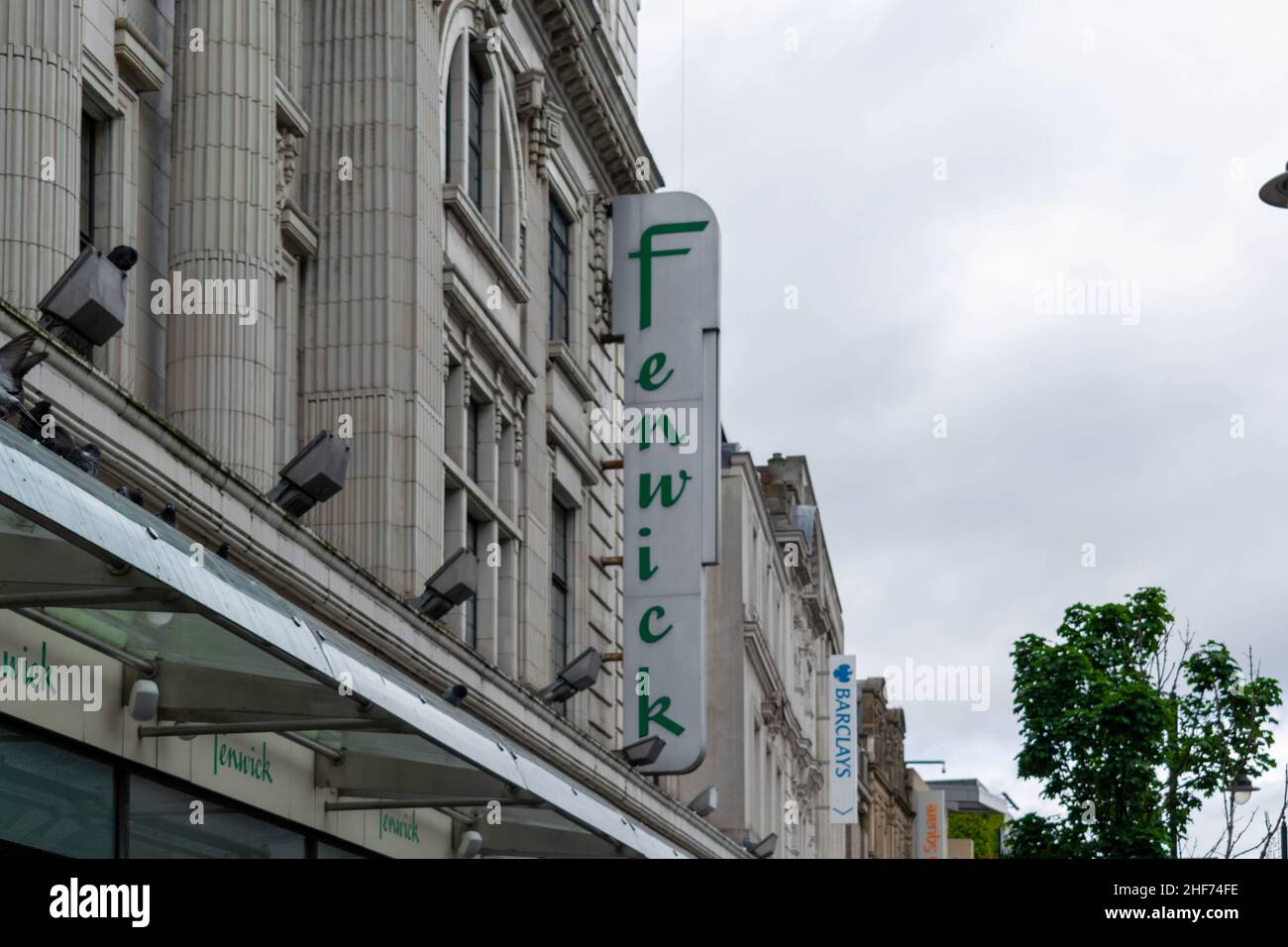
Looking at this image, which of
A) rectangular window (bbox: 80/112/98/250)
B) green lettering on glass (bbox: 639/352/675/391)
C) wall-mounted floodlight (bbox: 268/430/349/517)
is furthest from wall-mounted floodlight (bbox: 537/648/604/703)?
rectangular window (bbox: 80/112/98/250)

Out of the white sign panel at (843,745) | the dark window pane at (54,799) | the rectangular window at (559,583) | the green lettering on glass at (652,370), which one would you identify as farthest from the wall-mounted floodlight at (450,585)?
the white sign panel at (843,745)

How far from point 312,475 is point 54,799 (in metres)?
4.99

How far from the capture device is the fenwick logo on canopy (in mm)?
33906

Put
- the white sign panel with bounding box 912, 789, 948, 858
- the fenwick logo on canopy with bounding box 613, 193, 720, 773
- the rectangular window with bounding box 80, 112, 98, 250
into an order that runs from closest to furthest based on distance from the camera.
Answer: the rectangular window with bounding box 80, 112, 98, 250 → the fenwick logo on canopy with bounding box 613, 193, 720, 773 → the white sign panel with bounding box 912, 789, 948, 858

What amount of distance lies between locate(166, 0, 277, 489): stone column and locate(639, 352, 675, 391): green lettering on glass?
14.3 metres

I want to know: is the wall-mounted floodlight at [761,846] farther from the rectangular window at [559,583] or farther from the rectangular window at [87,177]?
the rectangular window at [87,177]

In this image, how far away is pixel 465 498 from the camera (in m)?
28.0

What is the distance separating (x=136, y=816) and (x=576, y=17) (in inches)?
773

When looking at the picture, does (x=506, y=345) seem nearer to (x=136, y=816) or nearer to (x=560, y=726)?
(x=560, y=726)

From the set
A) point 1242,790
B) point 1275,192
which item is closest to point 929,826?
point 1242,790

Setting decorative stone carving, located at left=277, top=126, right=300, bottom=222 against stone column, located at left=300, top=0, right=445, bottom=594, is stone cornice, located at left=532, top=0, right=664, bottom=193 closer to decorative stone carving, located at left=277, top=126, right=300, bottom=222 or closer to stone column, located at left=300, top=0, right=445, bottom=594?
stone column, located at left=300, top=0, right=445, bottom=594
